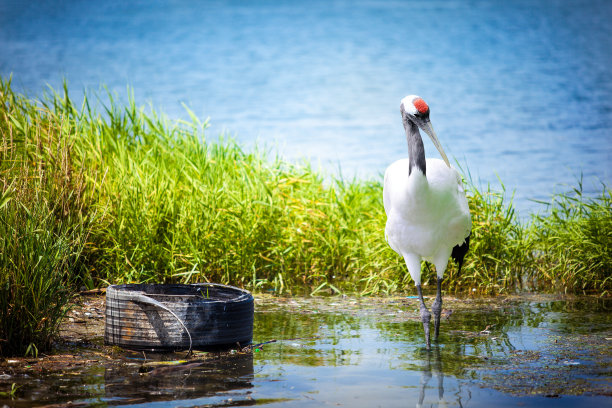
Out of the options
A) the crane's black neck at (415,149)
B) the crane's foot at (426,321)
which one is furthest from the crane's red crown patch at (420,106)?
the crane's foot at (426,321)

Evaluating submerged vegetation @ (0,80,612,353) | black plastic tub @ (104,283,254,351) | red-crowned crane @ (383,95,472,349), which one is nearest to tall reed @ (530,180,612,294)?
submerged vegetation @ (0,80,612,353)

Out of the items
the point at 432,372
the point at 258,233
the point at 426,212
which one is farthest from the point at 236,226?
the point at 432,372

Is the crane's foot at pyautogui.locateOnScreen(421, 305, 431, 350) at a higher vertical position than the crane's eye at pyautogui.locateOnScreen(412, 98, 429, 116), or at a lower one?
lower

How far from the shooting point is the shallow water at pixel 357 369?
4.13 m

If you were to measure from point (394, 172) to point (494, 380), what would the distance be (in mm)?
2251

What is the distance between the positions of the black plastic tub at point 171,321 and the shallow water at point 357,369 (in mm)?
100

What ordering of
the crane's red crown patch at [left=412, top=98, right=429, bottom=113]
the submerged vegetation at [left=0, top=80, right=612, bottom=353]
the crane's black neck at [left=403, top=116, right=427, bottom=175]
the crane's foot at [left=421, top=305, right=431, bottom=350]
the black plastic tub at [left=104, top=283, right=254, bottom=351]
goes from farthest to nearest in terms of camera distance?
the submerged vegetation at [left=0, top=80, right=612, bottom=353] → the crane's red crown patch at [left=412, top=98, right=429, bottom=113] → the crane's black neck at [left=403, top=116, right=427, bottom=175] → the crane's foot at [left=421, top=305, right=431, bottom=350] → the black plastic tub at [left=104, top=283, right=254, bottom=351]

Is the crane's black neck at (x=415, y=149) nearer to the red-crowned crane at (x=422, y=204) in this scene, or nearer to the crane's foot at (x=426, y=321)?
the red-crowned crane at (x=422, y=204)

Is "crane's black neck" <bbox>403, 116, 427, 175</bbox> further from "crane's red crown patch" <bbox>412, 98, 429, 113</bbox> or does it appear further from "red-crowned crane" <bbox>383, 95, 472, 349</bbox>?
"crane's red crown patch" <bbox>412, 98, 429, 113</bbox>

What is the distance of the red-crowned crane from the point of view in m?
5.82

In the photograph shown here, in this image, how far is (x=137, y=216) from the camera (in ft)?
26.1

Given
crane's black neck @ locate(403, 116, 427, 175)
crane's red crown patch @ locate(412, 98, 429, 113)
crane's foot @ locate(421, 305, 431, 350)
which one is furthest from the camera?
crane's red crown patch @ locate(412, 98, 429, 113)

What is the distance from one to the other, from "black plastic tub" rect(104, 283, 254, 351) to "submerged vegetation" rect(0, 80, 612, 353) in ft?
7.08

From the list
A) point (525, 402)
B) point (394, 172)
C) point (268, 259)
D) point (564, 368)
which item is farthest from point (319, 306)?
point (525, 402)
